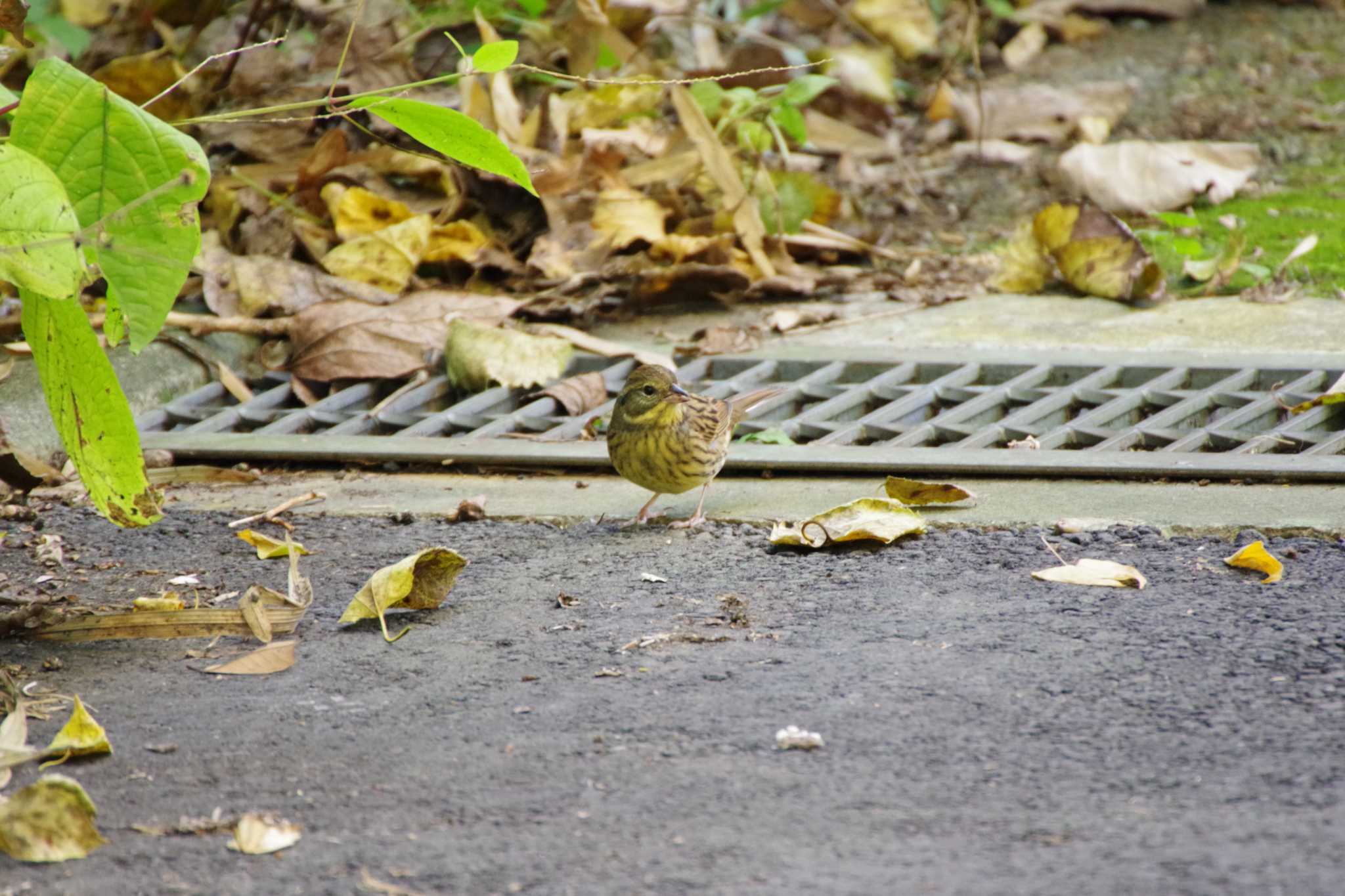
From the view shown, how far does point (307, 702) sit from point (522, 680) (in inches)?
15.1

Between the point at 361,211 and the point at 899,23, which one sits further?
the point at 899,23

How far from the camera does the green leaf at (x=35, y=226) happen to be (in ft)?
8.19

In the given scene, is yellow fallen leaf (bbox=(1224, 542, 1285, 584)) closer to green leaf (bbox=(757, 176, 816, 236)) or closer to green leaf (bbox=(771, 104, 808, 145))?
green leaf (bbox=(757, 176, 816, 236))

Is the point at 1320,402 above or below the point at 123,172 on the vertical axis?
below

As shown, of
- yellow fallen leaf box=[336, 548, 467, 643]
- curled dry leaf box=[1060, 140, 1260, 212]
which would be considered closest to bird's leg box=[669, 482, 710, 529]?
yellow fallen leaf box=[336, 548, 467, 643]

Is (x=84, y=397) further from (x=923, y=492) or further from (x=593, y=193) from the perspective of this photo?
(x=593, y=193)

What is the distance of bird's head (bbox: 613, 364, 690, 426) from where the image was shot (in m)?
4.10

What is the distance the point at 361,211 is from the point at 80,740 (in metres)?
3.89

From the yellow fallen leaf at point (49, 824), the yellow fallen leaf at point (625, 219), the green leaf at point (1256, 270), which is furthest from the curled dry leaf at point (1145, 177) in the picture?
the yellow fallen leaf at point (49, 824)

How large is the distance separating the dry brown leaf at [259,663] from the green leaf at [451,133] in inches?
39.3

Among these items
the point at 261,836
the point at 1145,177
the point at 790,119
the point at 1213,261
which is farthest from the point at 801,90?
the point at 261,836

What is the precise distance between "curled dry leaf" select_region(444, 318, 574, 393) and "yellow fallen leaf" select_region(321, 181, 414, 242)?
108 centimetres

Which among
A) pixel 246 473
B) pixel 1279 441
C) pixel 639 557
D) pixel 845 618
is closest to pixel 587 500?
pixel 639 557

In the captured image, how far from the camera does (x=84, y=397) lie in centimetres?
288
